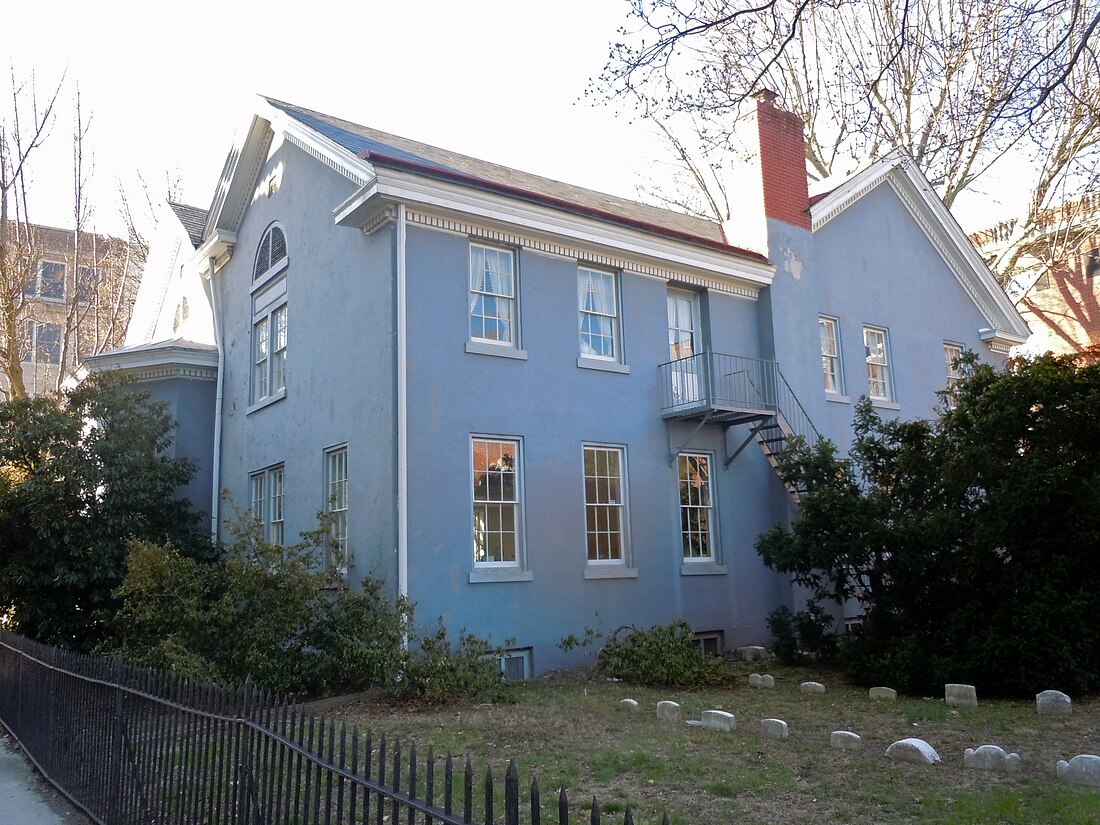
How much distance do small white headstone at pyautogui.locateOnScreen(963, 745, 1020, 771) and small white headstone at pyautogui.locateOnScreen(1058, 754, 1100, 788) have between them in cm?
35

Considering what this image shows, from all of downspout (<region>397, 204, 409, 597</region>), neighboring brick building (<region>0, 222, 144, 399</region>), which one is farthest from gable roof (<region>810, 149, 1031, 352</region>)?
neighboring brick building (<region>0, 222, 144, 399</region>)

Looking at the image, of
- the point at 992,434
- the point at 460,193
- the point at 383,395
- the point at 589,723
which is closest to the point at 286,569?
the point at 383,395

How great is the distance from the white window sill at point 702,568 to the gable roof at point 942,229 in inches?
312

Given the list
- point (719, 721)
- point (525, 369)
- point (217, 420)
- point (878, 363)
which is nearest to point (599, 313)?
point (525, 369)

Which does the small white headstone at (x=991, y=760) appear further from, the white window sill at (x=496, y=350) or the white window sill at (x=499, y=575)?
the white window sill at (x=496, y=350)

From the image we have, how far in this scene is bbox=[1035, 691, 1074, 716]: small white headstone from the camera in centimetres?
981

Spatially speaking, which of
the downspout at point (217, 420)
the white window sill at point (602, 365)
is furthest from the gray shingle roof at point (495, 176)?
the downspout at point (217, 420)

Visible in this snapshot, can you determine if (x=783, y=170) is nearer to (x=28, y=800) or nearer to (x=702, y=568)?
(x=702, y=568)

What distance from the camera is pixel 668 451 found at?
52.9 ft

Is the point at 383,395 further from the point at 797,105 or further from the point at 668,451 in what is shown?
the point at 797,105

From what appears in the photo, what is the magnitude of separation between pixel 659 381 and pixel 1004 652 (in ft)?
23.5

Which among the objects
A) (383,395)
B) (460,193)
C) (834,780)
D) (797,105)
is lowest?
(834,780)

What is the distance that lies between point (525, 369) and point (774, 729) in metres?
7.38

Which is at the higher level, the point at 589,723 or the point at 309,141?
the point at 309,141
